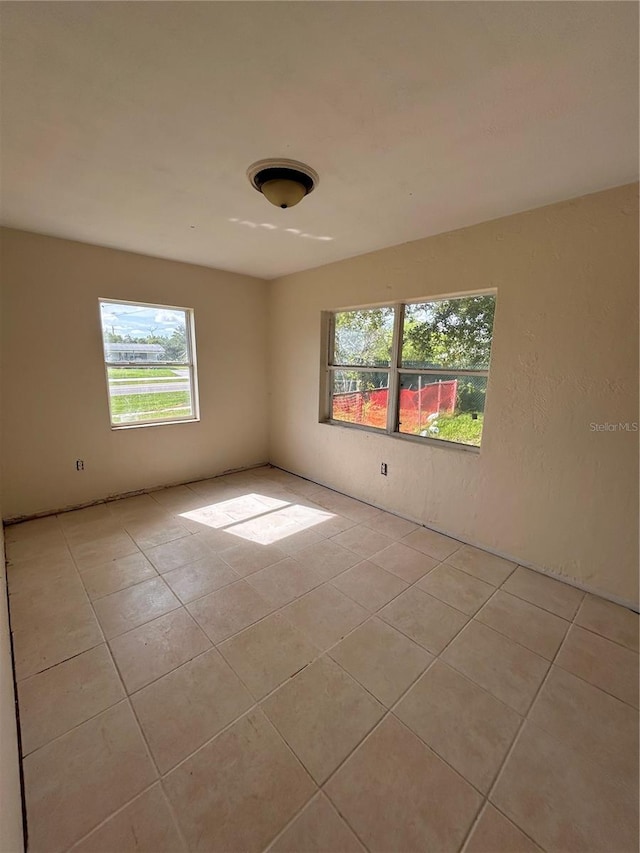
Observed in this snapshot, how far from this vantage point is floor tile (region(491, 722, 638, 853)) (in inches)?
41.6

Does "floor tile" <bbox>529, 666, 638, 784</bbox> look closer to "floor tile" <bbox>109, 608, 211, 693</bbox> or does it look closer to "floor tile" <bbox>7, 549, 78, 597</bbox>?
"floor tile" <bbox>109, 608, 211, 693</bbox>

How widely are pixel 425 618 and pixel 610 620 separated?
1050mm

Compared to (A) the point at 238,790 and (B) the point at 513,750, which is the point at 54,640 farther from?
(B) the point at 513,750

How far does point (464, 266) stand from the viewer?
2539 millimetres

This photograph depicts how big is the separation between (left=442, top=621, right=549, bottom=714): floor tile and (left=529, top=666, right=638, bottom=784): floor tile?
5cm

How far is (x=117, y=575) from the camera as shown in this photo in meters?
2.28

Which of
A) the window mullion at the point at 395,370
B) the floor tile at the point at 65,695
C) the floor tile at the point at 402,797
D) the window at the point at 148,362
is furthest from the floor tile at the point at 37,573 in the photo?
the window mullion at the point at 395,370

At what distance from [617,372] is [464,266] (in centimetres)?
122

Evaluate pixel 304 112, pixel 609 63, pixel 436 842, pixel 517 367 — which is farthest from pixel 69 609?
pixel 609 63

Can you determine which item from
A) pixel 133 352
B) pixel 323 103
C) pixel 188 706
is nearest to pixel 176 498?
pixel 133 352

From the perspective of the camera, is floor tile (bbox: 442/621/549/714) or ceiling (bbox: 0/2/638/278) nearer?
ceiling (bbox: 0/2/638/278)

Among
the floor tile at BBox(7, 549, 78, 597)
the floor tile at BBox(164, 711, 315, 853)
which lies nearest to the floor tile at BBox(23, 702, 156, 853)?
the floor tile at BBox(164, 711, 315, 853)

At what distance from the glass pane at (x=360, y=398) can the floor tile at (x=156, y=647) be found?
2306mm

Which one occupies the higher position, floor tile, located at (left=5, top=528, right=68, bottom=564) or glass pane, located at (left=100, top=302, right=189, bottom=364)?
glass pane, located at (left=100, top=302, right=189, bottom=364)
